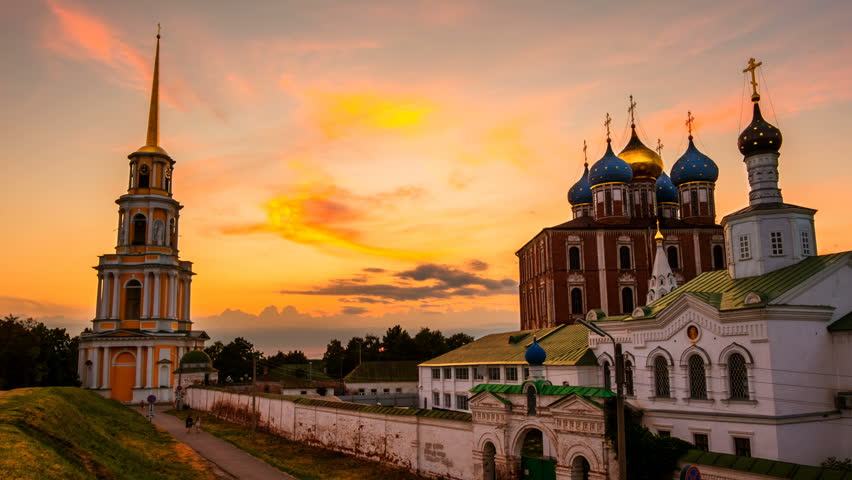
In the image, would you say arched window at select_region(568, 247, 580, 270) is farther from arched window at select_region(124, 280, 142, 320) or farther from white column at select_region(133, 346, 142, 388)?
arched window at select_region(124, 280, 142, 320)

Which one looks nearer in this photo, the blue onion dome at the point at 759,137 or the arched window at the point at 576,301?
the blue onion dome at the point at 759,137

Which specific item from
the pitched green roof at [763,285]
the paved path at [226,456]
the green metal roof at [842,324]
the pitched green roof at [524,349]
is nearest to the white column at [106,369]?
the paved path at [226,456]

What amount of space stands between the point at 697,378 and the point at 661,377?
1774 millimetres

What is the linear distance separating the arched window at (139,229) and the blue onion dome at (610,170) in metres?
43.6

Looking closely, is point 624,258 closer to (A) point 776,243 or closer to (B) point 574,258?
(B) point 574,258

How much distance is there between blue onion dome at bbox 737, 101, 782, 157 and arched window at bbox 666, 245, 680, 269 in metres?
27.9

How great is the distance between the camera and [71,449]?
19.2 metres

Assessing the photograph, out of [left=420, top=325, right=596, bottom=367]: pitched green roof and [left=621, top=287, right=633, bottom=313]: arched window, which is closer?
[left=420, top=325, right=596, bottom=367]: pitched green roof

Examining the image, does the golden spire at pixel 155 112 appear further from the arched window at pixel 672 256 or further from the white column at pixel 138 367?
the arched window at pixel 672 256

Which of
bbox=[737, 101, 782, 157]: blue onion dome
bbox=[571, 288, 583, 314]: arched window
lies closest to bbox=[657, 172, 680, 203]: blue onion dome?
bbox=[571, 288, 583, 314]: arched window

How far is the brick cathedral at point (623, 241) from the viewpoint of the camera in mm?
55719

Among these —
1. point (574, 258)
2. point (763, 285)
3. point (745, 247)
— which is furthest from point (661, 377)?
point (574, 258)

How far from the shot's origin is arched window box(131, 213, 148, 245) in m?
66.2

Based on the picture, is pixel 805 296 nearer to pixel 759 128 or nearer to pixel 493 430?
pixel 759 128
